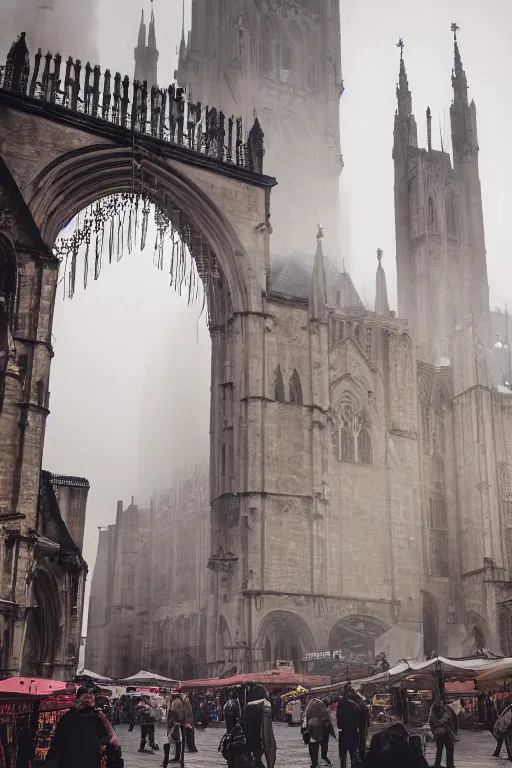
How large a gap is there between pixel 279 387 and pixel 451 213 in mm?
27998

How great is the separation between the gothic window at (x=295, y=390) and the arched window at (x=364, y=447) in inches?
165

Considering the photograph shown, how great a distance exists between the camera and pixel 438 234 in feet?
185

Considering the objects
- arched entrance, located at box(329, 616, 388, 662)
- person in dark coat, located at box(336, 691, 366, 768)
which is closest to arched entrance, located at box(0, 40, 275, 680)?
arched entrance, located at box(329, 616, 388, 662)

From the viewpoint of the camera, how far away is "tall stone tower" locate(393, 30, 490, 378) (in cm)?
5494

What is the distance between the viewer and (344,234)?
6906cm

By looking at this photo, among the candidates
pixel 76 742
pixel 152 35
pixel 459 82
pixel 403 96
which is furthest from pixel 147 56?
pixel 76 742

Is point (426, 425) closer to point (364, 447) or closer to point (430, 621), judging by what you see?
point (364, 447)

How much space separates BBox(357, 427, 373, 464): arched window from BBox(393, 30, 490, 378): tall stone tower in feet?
48.1

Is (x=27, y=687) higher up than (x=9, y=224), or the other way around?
(x=9, y=224)

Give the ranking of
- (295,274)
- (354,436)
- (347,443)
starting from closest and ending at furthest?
(347,443) → (354,436) → (295,274)

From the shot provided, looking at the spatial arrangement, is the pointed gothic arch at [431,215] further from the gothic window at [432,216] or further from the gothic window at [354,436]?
the gothic window at [354,436]

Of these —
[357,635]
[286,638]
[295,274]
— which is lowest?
[286,638]

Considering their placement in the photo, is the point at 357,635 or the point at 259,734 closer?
the point at 259,734

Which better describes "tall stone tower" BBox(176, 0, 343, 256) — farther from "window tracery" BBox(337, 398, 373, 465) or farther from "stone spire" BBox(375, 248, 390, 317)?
"window tracery" BBox(337, 398, 373, 465)
